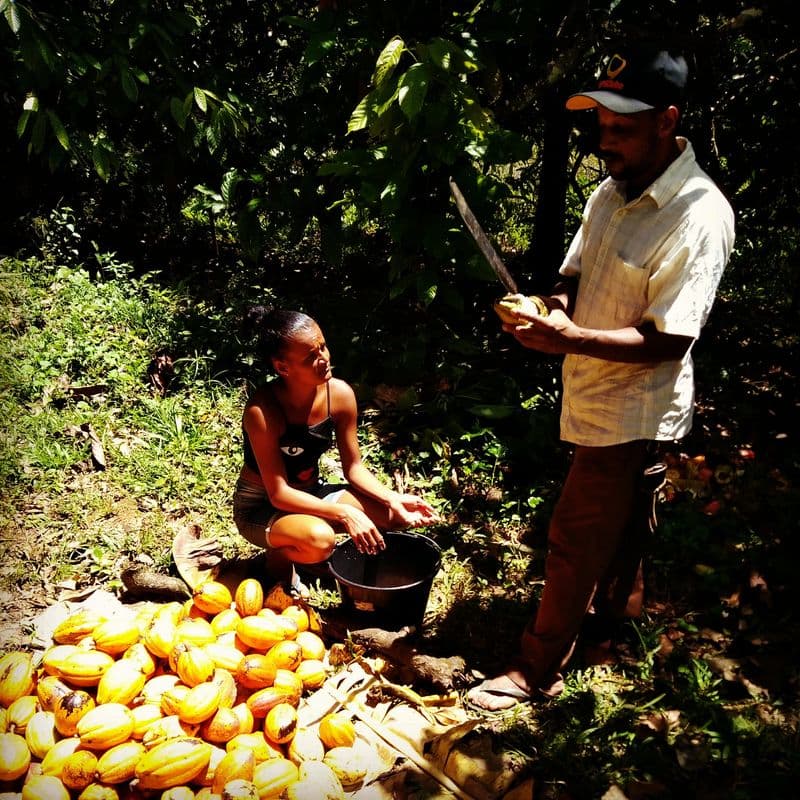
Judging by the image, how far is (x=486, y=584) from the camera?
2.91 meters

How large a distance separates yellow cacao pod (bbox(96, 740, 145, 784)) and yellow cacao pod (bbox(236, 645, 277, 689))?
382 millimetres

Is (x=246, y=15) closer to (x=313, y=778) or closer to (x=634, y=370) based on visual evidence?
(x=634, y=370)

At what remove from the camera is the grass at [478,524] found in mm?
2240

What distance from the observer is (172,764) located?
1.91 m

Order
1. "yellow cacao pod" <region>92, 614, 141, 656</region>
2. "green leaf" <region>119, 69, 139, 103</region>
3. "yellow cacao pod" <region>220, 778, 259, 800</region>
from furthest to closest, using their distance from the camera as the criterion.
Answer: "green leaf" <region>119, 69, 139, 103</region> < "yellow cacao pod" <region>92, 614, 141, 656</region> < "yellow cacao pod" <region>220, 778, 259, 800</region>

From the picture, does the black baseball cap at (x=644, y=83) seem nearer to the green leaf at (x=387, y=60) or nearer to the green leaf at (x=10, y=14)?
the green leaf at (x=387, y=60)

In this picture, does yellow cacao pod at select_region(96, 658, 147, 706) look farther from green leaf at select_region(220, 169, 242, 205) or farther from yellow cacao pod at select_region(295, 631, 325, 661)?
green leaf at select_region(220, 169, 242, 205)

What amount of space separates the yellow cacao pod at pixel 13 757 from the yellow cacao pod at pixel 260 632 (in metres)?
0.71

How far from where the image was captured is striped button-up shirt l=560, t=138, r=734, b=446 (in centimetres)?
175

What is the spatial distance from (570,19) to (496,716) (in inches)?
115

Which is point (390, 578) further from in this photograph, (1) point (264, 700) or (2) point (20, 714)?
(2) point (20, 714)

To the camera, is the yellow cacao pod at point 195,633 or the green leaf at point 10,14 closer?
the yellow cacao pod at point 195,633

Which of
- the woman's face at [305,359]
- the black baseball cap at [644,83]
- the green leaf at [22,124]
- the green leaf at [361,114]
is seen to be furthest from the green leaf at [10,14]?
the black baseball cap at [644,83]

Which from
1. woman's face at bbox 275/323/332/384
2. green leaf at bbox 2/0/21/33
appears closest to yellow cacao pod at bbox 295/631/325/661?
woman's face at bbox 275/323/332/384
